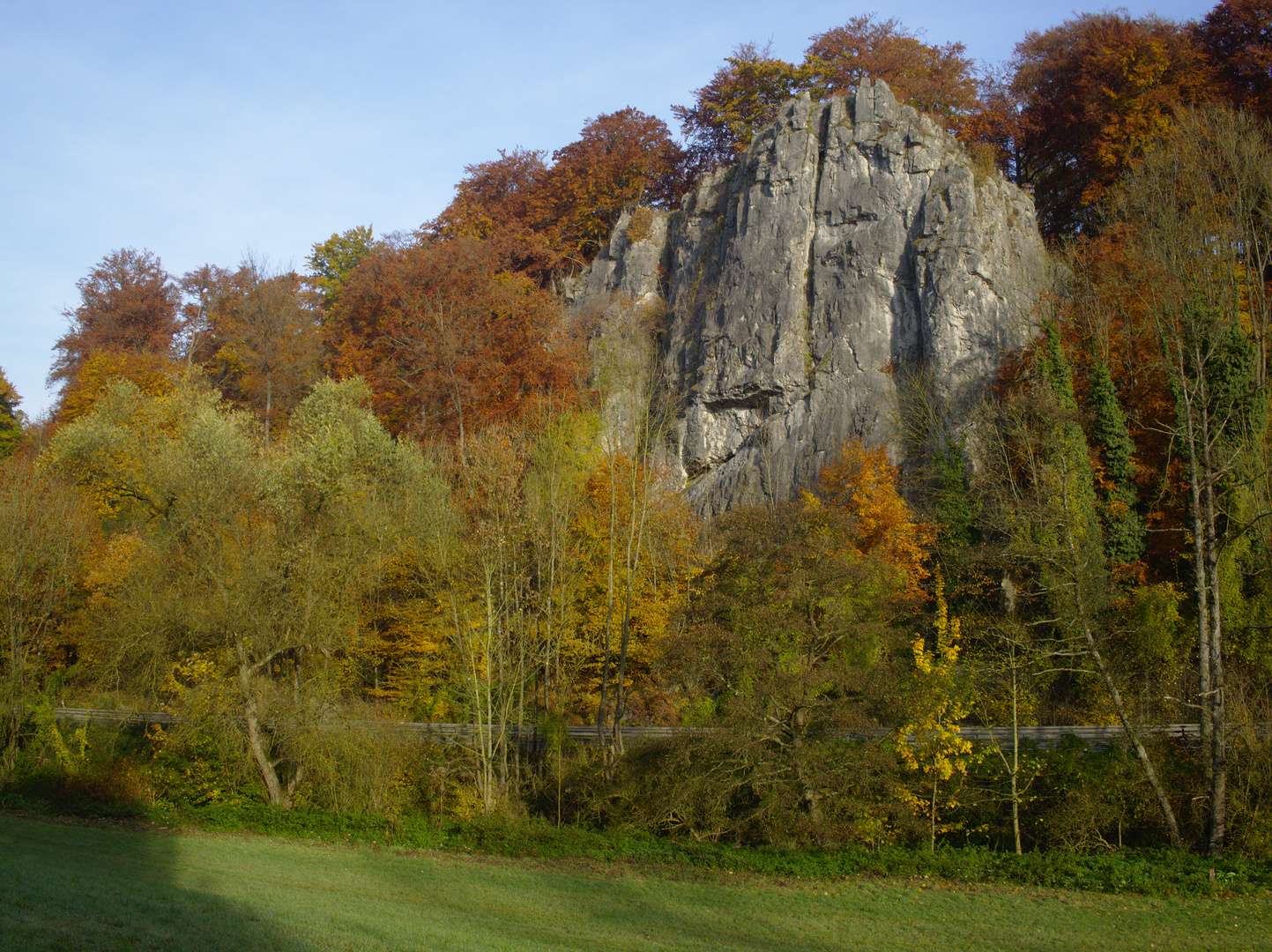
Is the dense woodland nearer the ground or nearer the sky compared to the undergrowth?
nearer the sky

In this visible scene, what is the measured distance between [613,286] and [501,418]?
1354 centimetres

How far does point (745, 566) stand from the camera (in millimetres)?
18359

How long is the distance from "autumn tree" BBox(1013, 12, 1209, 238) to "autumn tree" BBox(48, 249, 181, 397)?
49975mm

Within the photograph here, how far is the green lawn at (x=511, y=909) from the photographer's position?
10.4m

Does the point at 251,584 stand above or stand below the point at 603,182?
below

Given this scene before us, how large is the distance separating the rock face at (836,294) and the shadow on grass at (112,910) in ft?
88.8

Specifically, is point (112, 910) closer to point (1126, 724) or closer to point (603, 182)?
point (1126, 724)

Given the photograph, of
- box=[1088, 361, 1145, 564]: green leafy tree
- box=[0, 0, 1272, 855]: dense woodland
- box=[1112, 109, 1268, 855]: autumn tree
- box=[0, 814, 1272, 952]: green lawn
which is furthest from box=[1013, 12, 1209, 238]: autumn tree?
box=[0, 814, 1272, 952]: green lawn

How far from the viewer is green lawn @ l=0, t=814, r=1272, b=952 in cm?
1038

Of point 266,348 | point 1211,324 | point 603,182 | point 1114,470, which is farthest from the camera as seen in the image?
point 603,182

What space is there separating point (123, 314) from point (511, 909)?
53818 mm

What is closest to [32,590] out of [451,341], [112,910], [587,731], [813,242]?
[587,731]

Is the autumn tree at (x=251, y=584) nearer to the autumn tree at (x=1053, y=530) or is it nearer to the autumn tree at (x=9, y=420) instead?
the autumn tree at (x=1053, y=530)

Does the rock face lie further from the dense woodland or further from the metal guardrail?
the metal guardrail
